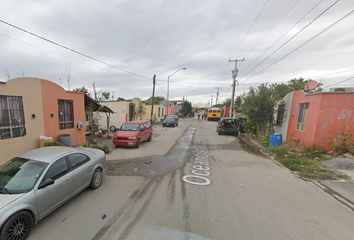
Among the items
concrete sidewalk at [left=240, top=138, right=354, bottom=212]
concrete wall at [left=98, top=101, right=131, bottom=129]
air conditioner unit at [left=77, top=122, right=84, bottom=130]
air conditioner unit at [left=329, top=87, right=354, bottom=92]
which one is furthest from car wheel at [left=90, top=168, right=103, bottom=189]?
concrete wall at [left=98, top=101, right=131, bottom=129]

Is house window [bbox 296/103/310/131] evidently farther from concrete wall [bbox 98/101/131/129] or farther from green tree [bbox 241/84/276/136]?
concrete wall [bbox 98/101/131/129]

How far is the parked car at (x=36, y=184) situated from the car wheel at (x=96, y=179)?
0.19ft

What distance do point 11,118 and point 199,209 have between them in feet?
24.7

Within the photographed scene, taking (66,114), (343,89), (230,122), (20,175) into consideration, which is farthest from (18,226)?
(230,122)

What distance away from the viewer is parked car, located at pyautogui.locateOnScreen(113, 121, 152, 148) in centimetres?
847

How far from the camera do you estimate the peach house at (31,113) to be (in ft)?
18.0

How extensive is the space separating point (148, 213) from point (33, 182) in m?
2.26

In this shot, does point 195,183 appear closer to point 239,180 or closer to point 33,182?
point 239,180

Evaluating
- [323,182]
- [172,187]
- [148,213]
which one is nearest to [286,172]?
[323,182]

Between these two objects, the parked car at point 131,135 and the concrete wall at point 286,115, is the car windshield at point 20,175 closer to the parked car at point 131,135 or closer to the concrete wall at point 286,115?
the parked car at point 131,135

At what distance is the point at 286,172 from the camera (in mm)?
5633

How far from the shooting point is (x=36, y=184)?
2.71 m

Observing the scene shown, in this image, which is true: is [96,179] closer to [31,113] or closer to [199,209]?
[199,209]

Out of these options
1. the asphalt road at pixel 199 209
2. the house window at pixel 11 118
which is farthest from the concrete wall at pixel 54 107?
the asphalt road at pixel 199 209
